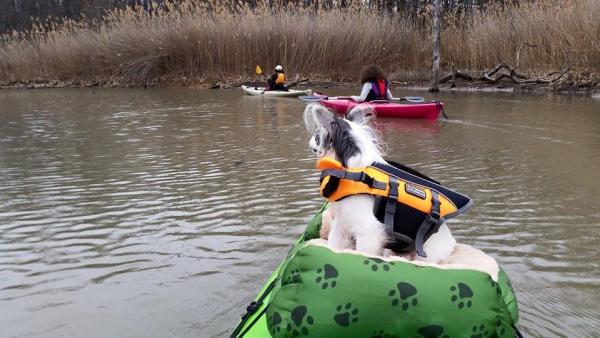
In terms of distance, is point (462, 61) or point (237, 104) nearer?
point (237, 104)

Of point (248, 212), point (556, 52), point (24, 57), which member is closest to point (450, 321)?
point (248, 212)

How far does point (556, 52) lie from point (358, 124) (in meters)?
12.6

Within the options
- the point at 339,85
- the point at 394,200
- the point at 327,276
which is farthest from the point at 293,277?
the point at 339,85

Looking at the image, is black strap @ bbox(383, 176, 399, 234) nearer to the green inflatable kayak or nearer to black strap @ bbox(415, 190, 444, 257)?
black strap @ bbox(415, 190, 444, 257)

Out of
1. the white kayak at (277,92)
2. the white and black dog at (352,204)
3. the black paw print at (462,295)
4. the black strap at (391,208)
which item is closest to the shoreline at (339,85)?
the white kayak at (277,92)

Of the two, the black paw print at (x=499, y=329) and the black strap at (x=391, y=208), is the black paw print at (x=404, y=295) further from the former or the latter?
the black strap at (x=391, y=208)

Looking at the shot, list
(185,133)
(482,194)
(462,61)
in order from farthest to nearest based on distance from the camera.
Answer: (462,61), (185,133), (482,194)

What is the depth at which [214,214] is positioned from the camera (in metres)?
4.64

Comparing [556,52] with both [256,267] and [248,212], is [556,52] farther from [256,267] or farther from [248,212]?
[256,267]

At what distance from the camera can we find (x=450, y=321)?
184 centimetres

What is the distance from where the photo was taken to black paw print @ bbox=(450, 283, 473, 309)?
1847 mm

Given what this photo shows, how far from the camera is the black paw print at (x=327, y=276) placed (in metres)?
1.88

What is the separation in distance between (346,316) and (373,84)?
836 cm

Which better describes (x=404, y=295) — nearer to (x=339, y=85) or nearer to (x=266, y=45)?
(x=339, y=85)
